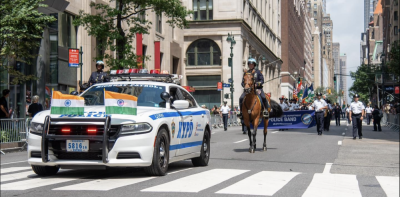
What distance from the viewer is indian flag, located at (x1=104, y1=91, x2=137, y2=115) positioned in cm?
897

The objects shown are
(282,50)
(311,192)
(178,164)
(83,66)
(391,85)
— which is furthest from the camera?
(282,50)

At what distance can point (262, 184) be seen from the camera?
364 inches

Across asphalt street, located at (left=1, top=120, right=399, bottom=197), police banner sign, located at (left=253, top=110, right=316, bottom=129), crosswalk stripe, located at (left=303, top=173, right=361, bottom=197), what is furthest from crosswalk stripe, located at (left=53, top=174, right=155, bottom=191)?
police banner sign, located at (left=253, top=110, right=316, bottom=129)

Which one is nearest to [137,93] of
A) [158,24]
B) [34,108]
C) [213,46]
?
[34,108]

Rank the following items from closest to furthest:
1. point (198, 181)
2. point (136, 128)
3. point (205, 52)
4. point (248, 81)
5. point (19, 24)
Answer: point (136, 128)
point (198, 181)
point (248, 81)
point (19, 24)
point (205, 52)

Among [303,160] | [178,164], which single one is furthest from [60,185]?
[303,160]

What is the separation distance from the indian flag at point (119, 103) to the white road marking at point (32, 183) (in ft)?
4.45

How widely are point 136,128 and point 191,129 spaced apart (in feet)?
7.94

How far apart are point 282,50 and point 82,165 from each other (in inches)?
4417

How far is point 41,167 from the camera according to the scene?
9672 mm

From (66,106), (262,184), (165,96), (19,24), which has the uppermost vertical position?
(19,24)

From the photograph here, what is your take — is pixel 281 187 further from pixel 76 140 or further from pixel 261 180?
pixel 76 140

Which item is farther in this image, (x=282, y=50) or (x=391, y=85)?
(x=282, y=50)

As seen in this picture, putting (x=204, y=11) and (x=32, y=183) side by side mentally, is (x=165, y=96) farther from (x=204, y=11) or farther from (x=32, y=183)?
(x=204, y=11)
